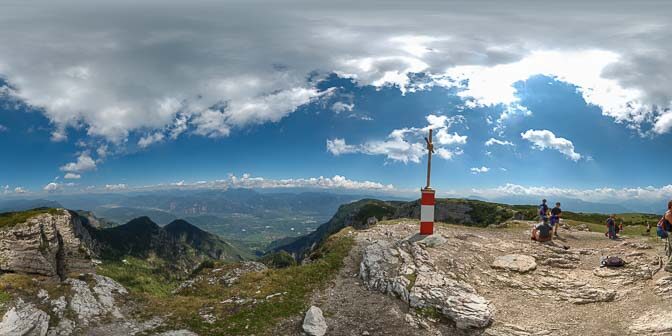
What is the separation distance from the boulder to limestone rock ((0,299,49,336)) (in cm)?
1174

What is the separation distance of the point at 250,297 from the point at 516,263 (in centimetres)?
1721

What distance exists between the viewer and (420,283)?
21.1 m

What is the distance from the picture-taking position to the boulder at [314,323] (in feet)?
57.0

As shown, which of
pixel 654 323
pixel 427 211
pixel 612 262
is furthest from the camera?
pixel 427 211

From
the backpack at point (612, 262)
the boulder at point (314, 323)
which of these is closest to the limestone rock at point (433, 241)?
the backpack at point (612, 262)

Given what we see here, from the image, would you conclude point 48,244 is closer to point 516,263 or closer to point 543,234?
point 516,263

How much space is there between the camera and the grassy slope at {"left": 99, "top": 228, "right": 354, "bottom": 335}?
18.2 m

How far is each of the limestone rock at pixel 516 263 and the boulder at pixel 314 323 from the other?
1266 centimetres

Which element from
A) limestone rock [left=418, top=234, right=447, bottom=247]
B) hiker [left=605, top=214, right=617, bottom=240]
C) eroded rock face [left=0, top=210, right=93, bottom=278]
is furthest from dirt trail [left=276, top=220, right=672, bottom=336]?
eroded rock face [left=0, top=210, right=93, bottom=278]

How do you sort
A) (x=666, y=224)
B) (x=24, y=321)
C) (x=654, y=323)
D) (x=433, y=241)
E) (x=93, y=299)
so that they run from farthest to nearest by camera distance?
(x=433, y=241), (x=666, y=224), (x=93, y=299), (x=24, y=321), (x=654, y=323)

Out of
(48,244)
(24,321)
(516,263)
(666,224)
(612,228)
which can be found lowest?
(48,244)

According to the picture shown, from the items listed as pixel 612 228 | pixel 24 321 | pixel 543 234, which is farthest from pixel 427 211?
pixel 24 321

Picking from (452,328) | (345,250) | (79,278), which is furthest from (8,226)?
→ (452,328)

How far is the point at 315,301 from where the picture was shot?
2036 centimetres
